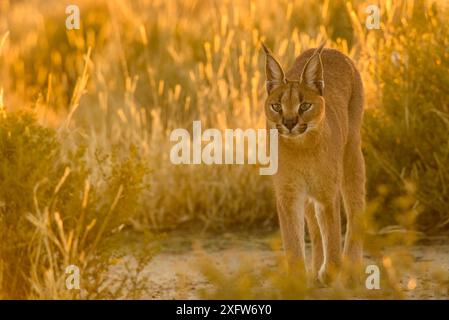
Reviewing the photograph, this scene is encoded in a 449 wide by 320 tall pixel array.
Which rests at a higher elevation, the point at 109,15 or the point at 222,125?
the point at 109,15

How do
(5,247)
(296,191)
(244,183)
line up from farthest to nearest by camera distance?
(244,183), (296,191), (5,247)

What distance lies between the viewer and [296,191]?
6.62 m

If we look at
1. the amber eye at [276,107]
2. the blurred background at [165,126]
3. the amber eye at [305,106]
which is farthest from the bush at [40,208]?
the amber eye at [305,106]

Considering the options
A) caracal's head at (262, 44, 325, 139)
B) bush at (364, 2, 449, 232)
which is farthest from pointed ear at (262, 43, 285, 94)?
bush at (364, 2, 449, 232)

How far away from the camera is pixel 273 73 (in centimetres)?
636

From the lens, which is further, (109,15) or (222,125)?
(109,15)

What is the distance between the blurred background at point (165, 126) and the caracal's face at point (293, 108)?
527 millimetres

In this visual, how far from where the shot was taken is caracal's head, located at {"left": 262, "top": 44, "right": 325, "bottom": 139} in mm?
6270

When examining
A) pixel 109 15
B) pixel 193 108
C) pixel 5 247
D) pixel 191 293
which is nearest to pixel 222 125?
pixel 193 108

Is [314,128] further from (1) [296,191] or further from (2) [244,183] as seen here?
(2) [244,183]

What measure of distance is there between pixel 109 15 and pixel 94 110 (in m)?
3.85

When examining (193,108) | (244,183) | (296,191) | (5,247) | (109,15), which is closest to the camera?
(5,247)

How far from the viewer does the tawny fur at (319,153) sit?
6328 millimetres

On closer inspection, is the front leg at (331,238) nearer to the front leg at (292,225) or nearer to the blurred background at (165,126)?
the front leg at (292,225)
